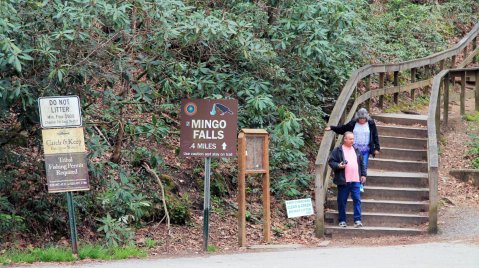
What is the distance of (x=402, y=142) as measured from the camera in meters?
16.0

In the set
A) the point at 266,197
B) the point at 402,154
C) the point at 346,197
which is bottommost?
the point at 346,197

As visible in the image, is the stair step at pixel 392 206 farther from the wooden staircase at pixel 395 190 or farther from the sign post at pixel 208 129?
the sign post at pixel 208 129

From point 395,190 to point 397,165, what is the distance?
1073 millimetres

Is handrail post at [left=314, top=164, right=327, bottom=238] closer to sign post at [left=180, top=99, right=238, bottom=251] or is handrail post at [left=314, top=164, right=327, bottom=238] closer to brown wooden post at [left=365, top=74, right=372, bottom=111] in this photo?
sign post at [left=180, top=99, right=238, bottom=251]

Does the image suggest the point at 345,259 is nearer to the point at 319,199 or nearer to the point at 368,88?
the point at 319,199

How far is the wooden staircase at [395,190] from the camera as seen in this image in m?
13.5

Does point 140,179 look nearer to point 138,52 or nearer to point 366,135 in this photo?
point 138,52

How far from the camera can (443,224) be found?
1352cm

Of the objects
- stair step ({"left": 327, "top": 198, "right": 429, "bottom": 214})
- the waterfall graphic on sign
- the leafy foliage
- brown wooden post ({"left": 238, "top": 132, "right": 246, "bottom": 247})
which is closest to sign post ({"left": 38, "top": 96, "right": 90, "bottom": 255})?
the leafy foliage

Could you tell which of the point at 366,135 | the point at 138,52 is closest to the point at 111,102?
the point at 138,52

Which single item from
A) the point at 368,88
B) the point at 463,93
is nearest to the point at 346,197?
the point at 368,88

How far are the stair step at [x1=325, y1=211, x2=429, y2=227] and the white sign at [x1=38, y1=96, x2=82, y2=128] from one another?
15.7 ft

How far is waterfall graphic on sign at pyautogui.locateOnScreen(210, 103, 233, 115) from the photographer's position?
39.3 ft

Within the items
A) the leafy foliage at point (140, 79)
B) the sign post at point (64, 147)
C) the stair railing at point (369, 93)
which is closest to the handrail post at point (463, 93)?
the stair railing at point (369, 93)
